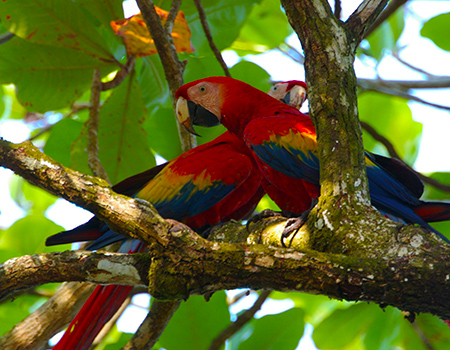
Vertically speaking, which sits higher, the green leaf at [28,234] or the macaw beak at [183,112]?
the macaw beak at [183,112]

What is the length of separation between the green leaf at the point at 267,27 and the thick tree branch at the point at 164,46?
2.58ft

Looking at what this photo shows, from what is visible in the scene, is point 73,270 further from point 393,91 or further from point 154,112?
point 393,91

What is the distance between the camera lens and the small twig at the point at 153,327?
6.57ft

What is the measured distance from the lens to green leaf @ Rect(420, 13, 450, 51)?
2404 millimetres

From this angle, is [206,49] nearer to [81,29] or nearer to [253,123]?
[81,29]

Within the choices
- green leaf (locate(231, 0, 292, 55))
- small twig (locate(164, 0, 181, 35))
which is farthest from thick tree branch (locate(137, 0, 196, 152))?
green leaf (locate(231, 0, 292, 55))

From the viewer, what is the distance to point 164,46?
2244 millimetres

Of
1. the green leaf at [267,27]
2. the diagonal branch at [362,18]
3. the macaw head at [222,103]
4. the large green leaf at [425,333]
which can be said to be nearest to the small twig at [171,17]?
the macaw head at [222,103]

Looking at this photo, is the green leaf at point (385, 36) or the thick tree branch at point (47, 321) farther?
the green leaf at point (385, 36)

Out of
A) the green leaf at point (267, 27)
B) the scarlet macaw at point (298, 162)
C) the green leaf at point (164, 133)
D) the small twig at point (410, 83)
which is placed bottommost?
the scarlet macaw at point (298, 162)

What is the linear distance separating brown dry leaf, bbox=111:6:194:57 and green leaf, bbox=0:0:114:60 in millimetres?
127

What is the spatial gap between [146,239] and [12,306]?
1.66 m

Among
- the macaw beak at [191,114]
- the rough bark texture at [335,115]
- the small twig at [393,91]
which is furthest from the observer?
the small twig at [393,91]

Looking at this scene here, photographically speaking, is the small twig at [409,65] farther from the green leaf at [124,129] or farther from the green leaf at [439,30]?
the green leaf at [124,129]
